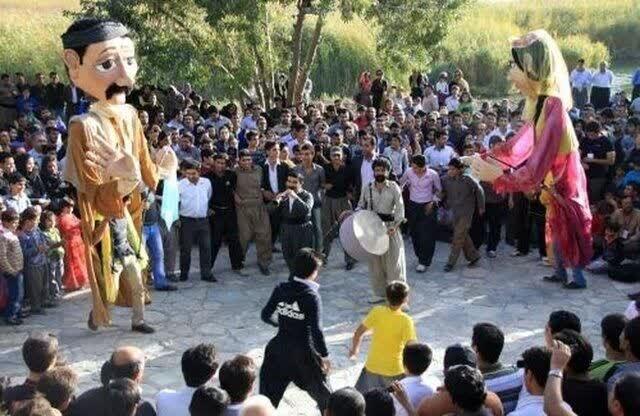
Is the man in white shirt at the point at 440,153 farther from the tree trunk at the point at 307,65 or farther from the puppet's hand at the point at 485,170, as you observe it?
the tree trunk at the point at 307,65

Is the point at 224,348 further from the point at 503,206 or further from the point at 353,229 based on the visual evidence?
the point at 503,206

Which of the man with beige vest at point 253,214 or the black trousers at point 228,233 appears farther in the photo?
the black trousers at point 228,233

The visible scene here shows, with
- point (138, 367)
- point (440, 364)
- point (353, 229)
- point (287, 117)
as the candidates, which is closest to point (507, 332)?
point (440, 364)

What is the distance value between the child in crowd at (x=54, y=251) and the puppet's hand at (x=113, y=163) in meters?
2.17

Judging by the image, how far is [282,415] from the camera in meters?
7.37

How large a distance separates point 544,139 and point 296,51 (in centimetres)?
971

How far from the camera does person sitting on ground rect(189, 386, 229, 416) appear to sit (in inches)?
188

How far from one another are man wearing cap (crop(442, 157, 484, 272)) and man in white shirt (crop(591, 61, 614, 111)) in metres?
9.81

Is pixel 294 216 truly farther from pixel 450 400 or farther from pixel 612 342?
pixel 450 400

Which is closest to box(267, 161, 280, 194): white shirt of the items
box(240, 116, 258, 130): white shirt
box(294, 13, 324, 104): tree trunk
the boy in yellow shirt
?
box(240, 116, 258, 130): white shirt

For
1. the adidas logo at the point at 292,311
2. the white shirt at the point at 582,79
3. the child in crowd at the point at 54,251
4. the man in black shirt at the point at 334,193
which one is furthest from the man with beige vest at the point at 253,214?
the white shirt at the point at 582,79

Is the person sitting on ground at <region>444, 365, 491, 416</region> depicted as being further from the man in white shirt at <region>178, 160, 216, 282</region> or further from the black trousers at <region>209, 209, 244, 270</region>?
the black trousers at <region>209, 209, 244, 270</region>

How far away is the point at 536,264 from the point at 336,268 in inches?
101

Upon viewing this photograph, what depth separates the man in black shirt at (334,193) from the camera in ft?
37.6
